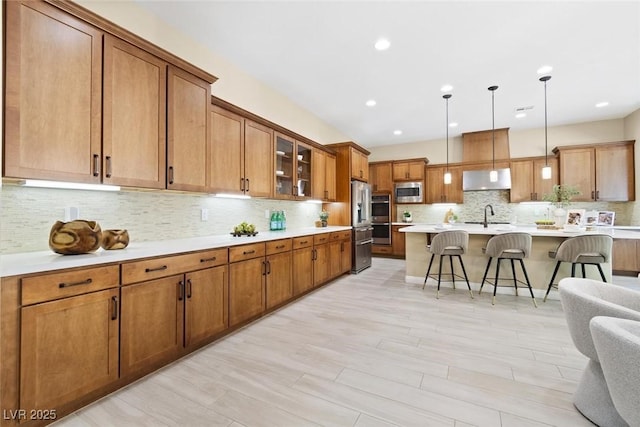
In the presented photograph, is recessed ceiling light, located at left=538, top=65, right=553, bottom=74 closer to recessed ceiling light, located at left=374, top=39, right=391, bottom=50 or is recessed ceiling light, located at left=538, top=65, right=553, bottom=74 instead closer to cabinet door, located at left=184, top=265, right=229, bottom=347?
recessed ceiling light, located at left=374, top=39, right=391, bottom=50

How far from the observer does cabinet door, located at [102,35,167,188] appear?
192 centimetres

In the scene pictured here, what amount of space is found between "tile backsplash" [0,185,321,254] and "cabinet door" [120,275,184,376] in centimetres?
68

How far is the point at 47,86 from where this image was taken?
1.62 m

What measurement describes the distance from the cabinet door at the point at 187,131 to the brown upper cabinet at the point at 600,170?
21.9ft

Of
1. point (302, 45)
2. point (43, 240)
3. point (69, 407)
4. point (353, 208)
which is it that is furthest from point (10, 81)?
point (353, 208)

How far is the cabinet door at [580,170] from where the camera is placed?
5.30 m

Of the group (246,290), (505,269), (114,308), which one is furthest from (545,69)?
(114,308)

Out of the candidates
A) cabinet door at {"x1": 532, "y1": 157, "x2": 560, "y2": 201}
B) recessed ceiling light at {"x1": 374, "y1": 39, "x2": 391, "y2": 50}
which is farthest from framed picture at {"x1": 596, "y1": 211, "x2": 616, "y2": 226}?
recessed ceiling light at {"x1": 374, "y1": 39, "x2": 391, "y2": 50}

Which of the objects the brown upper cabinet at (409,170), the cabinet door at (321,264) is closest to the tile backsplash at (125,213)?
the cabinet door at (321,264)

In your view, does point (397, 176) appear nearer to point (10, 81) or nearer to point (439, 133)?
point (439, 133)

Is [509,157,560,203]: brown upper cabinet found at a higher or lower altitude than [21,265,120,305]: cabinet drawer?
higher

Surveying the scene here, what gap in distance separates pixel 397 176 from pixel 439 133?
4.57ft

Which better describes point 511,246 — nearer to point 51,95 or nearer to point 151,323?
point 151,323

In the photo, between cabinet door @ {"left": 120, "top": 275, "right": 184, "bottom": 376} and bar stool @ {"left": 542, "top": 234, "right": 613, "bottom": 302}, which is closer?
cabinet door @ {"left": 120, "top": 275, "right": 184, "bottom": 376}
